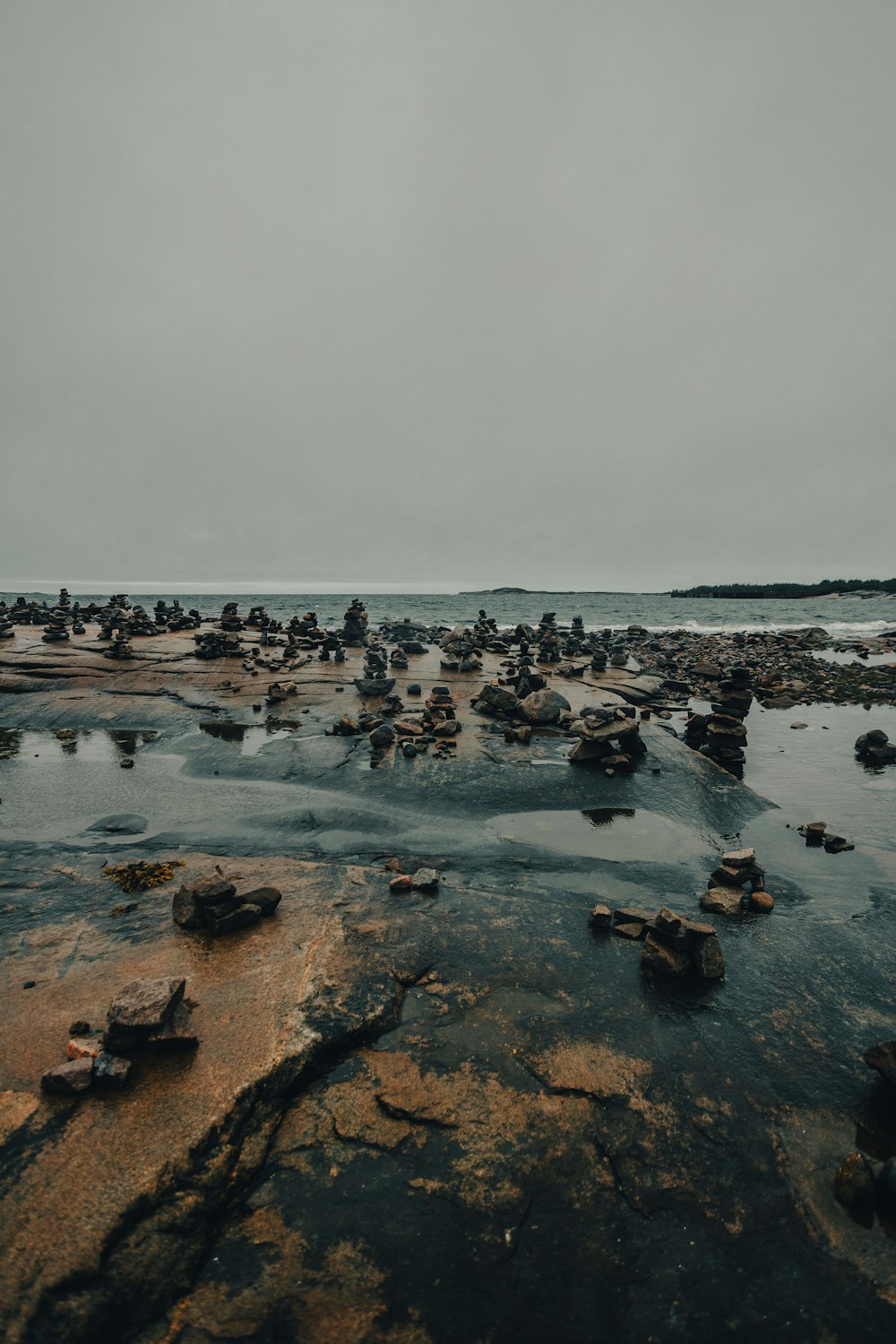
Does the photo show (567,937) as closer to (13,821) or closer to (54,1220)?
(54,1220)

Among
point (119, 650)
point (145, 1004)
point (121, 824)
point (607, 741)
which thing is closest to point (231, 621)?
point (119, 650)

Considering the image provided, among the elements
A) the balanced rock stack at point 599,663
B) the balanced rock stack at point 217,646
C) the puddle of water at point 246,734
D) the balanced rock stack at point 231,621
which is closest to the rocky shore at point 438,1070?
the puddle of water at point 246,734

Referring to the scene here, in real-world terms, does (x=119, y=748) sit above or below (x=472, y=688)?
below

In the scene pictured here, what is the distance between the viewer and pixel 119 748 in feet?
34.2

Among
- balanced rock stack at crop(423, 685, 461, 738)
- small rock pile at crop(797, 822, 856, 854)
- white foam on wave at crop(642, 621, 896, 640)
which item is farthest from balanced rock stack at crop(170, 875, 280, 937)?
white foam on wave at crop(642, 621, 896, 640)

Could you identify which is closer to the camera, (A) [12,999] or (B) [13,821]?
(A) [12,999]

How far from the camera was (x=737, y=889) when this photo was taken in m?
5.64

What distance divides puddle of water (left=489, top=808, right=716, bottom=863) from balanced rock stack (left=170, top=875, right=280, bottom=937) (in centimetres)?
336

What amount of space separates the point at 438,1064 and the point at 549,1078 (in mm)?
689

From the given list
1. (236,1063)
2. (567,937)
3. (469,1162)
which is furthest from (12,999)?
(567,937)

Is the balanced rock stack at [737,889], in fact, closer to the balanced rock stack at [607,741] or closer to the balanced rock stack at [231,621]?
the balanced rock stack at [607,741]

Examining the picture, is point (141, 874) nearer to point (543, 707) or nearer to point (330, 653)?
point (543, 707)

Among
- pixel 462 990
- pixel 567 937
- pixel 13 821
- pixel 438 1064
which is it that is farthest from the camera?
pixel 13 821

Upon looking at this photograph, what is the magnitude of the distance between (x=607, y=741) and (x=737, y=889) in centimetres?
417
